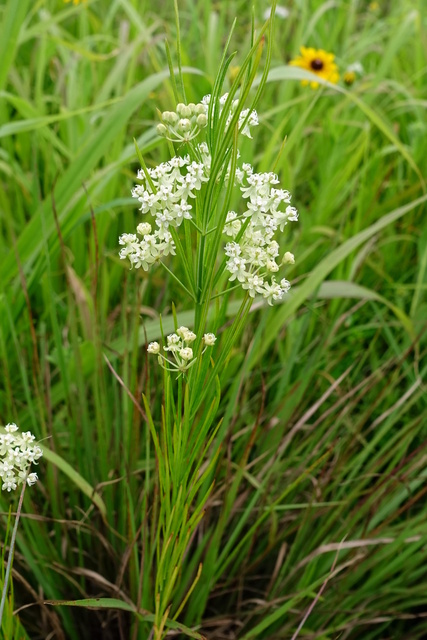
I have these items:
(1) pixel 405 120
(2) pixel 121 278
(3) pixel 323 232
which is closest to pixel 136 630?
(2) pixel 121 278

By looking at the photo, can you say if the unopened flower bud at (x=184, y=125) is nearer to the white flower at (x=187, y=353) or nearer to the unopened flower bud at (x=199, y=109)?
the unopened flower bud at (x=199, y=109)

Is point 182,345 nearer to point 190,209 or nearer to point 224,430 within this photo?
point 190,209

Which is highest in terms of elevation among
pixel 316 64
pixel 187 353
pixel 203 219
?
pixel 316 64

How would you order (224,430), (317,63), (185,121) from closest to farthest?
(185,121), (224,430), (317,63)

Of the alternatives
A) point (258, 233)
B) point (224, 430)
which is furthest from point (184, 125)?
point (224, 430)

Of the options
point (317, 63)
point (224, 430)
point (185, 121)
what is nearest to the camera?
point (185, 121)

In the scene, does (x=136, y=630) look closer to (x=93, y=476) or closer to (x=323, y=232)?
(x=93, y=476)

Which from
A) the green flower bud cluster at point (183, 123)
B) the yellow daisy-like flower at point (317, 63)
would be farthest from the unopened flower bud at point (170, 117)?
the yellow daisy-like flower at point (317, 63)
